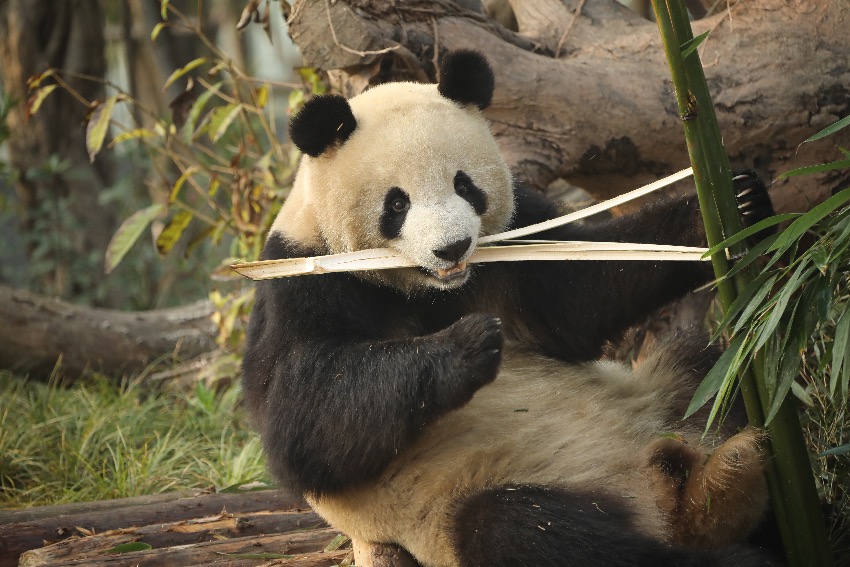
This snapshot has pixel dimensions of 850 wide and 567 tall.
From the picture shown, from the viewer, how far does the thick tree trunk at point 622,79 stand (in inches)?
168

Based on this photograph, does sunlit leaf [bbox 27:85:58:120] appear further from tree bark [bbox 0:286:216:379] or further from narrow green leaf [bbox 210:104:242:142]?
tree bark [bbox 0:286:216:379]

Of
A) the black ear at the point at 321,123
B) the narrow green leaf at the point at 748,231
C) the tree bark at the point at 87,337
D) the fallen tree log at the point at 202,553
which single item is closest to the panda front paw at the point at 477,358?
the narrow green leaf at the point at 748,231

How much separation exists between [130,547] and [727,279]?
8.79 ft

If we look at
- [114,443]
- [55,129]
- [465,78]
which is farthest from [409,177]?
[55,129]

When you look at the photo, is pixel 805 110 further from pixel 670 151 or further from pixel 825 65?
pixel 670 151

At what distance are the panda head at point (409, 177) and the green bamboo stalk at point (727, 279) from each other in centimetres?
80

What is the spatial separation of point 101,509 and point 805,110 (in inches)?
153

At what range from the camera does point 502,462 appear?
317 cm

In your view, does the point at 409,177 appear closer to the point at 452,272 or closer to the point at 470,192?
the point at 470,192

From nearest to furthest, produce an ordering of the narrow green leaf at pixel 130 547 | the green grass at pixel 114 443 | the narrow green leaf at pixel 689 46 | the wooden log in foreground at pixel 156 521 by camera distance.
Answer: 1. the narrow green leaf at pixel 689 46
2. the narrow green leaf at pixel 130 547
3. the wooden log in foreground at pixel 156 521
4. the green grass at pixel 114 443

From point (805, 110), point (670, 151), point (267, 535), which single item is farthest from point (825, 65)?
point (267, 535)

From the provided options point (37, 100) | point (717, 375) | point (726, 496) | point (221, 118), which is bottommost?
point (726, 496)

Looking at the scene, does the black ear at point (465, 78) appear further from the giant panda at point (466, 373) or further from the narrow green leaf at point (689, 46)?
the narrow green leaf at point (689, 46)

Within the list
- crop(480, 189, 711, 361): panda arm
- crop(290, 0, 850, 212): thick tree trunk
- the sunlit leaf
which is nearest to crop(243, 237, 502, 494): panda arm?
crop(480, 189, 711, 361): panda arm
